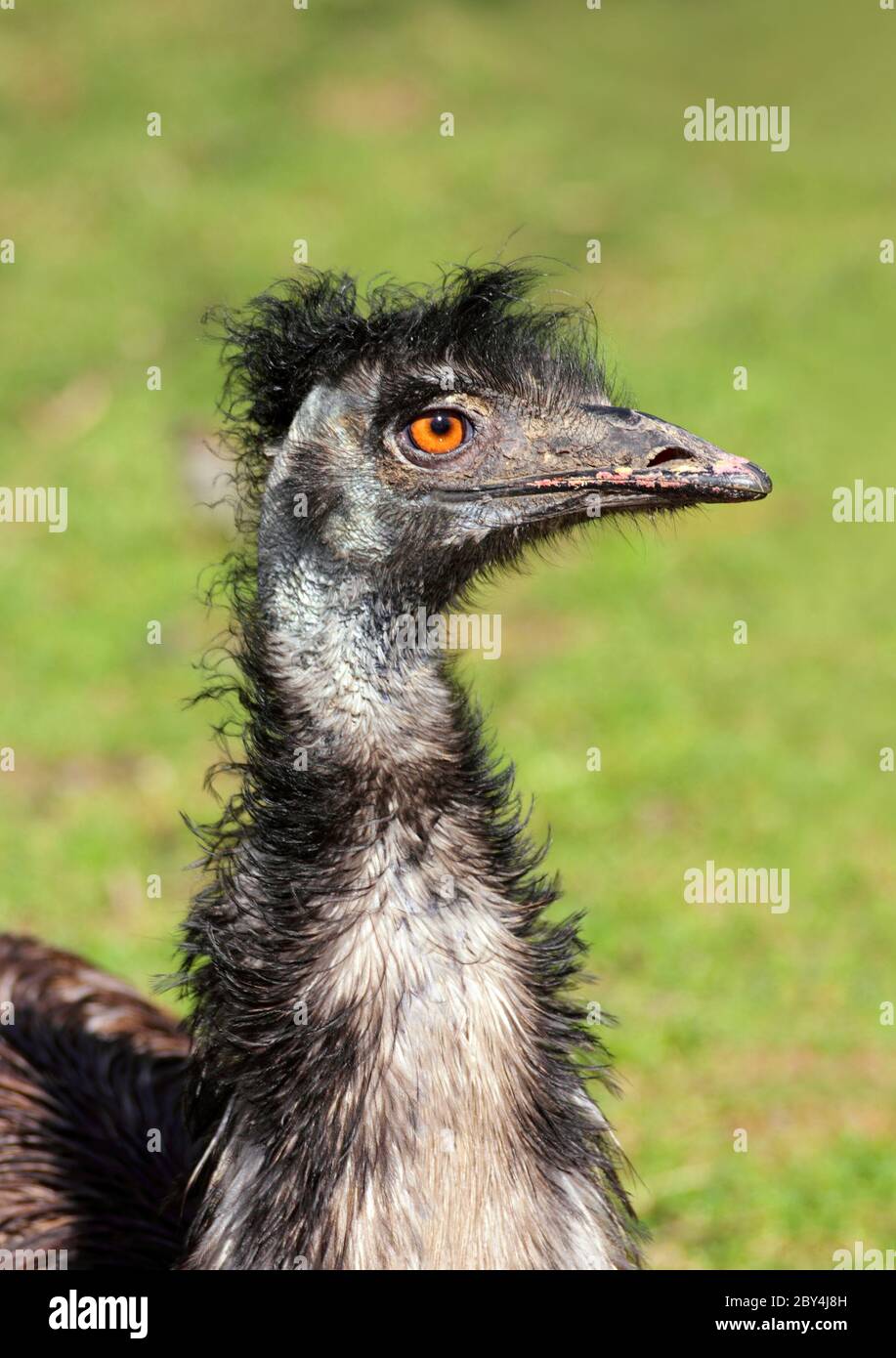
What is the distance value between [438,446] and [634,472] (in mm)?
355

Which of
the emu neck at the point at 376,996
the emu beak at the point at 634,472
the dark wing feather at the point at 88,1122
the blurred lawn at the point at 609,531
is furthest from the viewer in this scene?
the blurred lawn at the point at 609,531

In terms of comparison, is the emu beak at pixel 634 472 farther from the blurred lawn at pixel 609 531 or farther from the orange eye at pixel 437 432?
the blurred lawn at pixel 609 531

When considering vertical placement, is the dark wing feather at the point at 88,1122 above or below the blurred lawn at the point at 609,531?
below

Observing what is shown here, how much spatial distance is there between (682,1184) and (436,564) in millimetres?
2466

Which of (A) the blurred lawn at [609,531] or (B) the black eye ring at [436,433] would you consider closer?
(B) the black eye ring at [436,433]

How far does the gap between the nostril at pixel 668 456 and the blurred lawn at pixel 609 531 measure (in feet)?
5.91

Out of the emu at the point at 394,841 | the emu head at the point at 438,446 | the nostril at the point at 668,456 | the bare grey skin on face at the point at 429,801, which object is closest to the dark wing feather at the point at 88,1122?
the emu at the point at 394,841

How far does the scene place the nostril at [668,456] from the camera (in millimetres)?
3102

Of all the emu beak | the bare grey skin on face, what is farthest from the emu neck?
the emu beak

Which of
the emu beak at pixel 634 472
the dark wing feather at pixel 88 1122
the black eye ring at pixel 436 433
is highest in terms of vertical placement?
the black eye ring at pixel 436 433

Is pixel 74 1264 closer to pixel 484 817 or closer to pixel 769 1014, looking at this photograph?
pixel 484 817

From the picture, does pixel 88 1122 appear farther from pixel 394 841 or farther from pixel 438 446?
pixel 438 446
